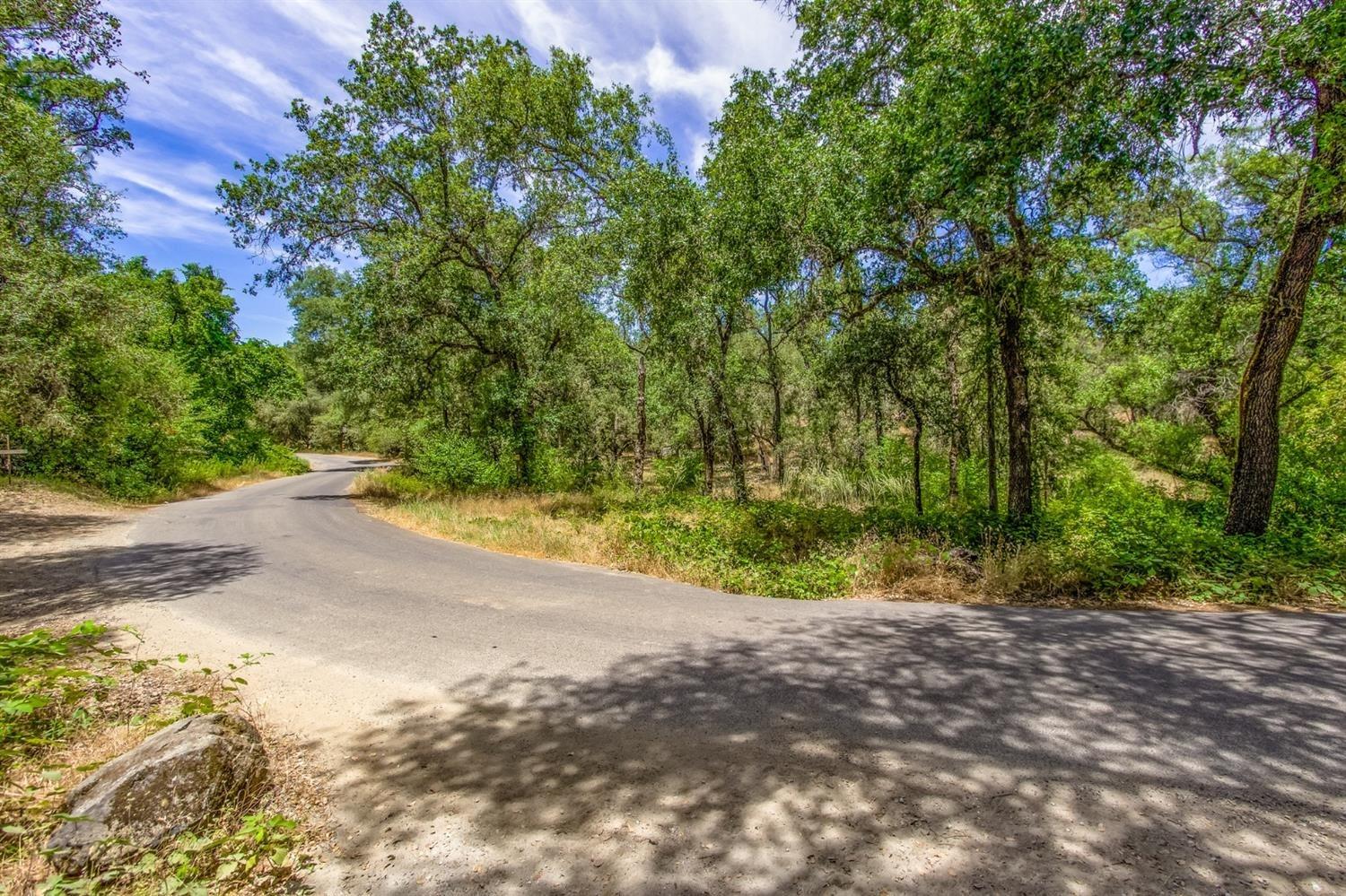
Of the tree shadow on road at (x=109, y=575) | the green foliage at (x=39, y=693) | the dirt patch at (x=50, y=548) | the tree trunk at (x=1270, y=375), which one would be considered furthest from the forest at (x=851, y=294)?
the green foliage at (x=39, y=693)

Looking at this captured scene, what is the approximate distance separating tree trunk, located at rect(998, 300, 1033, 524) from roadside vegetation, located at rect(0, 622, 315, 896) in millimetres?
9745

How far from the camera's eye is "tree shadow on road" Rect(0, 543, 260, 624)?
18.4 feet

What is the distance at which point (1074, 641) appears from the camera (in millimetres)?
4359

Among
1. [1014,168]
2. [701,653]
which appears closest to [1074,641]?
[701,653]

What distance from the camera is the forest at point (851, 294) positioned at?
5.91 metres

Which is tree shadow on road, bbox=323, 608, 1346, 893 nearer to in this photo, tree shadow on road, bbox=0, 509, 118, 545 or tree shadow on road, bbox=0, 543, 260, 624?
tree shadow on road, bbox=0, 543, 260, 624

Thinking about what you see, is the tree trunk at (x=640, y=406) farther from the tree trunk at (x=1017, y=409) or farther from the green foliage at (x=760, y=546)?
the tree trunk at (x=1017, y=409)

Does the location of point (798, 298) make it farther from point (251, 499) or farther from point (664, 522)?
point (251, 499)

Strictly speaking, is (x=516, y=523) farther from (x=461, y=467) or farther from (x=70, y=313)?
(x=70, y=313)

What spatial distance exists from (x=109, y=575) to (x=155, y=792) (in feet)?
23.2

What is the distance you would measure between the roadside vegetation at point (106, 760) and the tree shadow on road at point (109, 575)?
2416mm

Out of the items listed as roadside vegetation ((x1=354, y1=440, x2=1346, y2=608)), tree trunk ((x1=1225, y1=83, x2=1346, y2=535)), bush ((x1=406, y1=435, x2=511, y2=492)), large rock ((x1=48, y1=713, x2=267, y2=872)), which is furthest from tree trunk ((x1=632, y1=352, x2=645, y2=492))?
large rock ((x1=48, y1=713, x2=267, y2=872))

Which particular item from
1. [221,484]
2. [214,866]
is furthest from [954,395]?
[221,484]

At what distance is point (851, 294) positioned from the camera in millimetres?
9031
